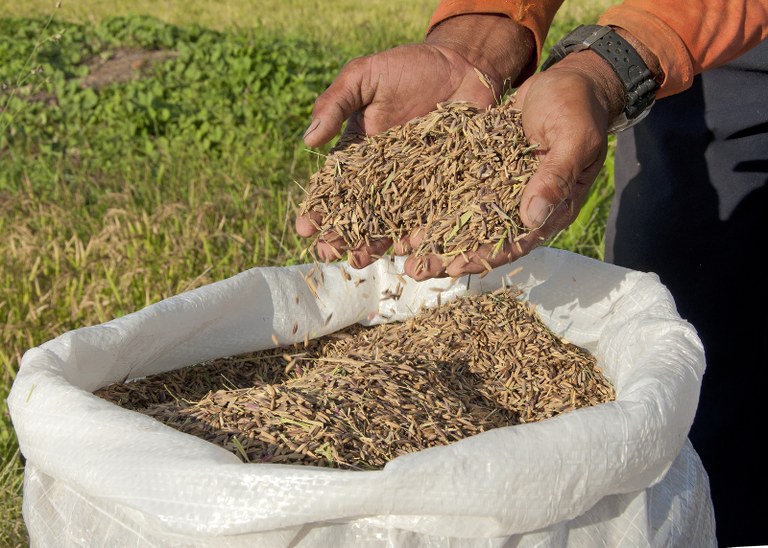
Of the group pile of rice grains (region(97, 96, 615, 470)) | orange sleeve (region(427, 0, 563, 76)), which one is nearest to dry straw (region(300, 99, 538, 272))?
pile of rice grains (region(97, 96, 615, 470))

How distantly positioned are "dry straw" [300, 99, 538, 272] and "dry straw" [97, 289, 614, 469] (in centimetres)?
23

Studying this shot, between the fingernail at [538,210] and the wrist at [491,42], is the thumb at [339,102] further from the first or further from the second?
the fingernail at [538,210]

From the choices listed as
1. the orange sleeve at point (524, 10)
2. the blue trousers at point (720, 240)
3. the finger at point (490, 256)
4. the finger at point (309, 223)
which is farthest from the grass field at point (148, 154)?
the finger at point (490, 256)

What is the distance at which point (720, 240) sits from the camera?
7.64 feet

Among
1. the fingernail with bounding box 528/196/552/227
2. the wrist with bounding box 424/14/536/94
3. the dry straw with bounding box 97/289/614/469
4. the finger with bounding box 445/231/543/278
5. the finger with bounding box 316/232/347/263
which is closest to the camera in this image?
the dry straw with bounding box 97/289/614/469

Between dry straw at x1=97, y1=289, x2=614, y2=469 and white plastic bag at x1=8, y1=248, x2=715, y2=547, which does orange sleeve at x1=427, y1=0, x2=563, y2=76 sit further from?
white plastic bag at x1=8, y1=248, x2=715, y2=547

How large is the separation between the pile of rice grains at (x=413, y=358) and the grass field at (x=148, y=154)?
→ 2.47ft

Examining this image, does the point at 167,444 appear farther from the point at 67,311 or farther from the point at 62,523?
the point at 67,311

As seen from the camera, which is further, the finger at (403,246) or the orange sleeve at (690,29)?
the finger at (403,246)

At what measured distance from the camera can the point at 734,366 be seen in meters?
2.39

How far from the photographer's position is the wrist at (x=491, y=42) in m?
2.06

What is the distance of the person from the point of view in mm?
1681

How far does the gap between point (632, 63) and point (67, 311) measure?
1887 millimetres

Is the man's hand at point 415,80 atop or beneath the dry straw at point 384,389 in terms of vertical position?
atop
